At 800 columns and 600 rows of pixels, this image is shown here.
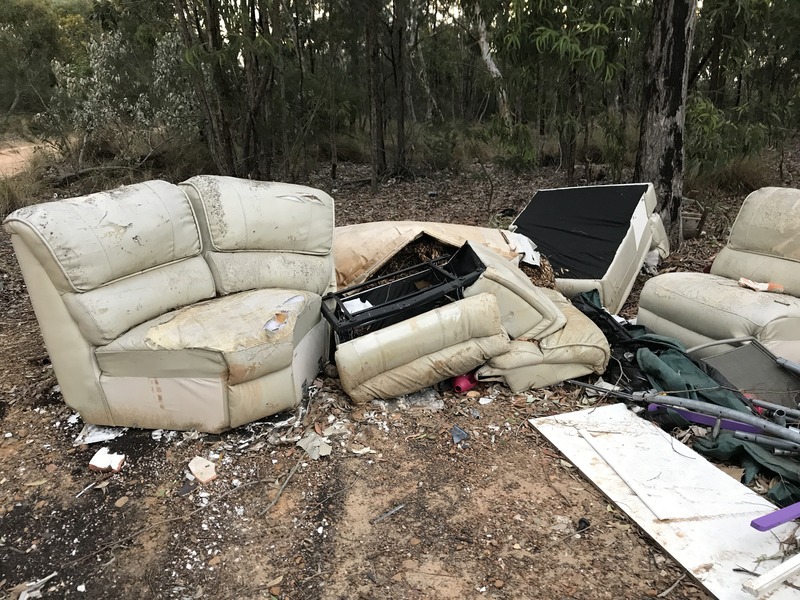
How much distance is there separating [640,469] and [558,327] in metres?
1.01

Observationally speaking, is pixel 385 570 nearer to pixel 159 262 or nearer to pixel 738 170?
pixel 159 262

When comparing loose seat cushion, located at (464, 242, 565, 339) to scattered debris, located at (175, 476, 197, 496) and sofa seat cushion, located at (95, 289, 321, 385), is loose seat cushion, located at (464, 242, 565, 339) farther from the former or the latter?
scattered debris, located at (175, 476, 197, 496)

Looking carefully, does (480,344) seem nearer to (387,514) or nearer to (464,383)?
(464,383)

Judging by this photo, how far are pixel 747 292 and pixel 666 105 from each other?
255 centimetres

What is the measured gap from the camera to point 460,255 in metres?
3.48

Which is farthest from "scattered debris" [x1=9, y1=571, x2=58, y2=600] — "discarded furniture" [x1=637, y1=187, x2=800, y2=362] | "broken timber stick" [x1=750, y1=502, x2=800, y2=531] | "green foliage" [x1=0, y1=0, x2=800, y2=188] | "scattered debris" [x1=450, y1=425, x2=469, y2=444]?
"green foliage" [x1=0, y1=0, x2=800, y2=188]

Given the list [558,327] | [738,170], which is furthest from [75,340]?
[738,170]

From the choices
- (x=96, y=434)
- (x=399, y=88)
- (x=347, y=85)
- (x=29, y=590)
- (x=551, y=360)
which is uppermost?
(x=347, y=85)

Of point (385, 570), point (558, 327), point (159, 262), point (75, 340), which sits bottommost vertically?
point (385, 570)

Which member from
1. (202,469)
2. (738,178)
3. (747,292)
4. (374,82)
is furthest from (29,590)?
(738,178)

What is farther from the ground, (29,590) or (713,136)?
(713,136)

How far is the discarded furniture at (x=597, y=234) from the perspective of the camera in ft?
13.8

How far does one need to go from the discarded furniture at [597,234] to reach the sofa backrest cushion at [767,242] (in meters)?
0.71

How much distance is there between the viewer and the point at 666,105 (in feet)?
16.9
